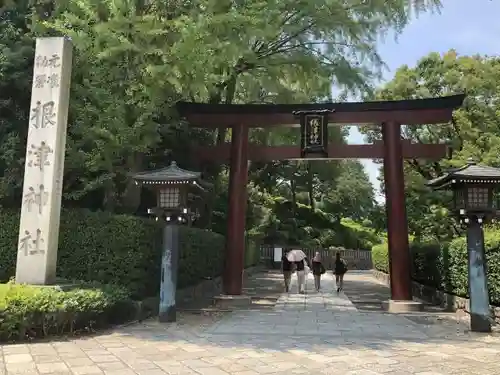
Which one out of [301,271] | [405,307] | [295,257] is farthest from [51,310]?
[301,271]

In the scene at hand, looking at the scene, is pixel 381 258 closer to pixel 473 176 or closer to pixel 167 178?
pixel 473 176

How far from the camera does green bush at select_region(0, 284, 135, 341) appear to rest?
7906 millimetres

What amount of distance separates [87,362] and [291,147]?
977 cm

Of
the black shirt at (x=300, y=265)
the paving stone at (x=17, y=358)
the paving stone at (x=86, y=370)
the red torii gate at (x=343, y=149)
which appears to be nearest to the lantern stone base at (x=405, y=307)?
the red torii gate at (x=343, y=149)

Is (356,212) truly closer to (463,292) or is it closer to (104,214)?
(463,292)

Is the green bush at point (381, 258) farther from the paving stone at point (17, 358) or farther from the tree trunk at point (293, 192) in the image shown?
the paving stone at point (17, 358)

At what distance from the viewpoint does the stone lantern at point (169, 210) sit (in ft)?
35.9

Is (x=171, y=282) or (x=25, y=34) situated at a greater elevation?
(x=25, y=34)

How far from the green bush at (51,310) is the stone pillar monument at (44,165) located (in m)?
1.23

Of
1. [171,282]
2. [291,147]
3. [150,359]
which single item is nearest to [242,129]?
[291,147]

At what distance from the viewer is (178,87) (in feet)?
34.5

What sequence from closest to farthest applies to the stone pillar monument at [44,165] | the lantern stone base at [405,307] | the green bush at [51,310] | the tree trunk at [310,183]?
the green bush at [51,310] → the stone pillar monument at [44,165] → the lantern stone base at [405,307] → the tree trunk at [310,183]

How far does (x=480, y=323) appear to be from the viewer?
10.2 metres

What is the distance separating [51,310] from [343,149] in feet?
31.6
